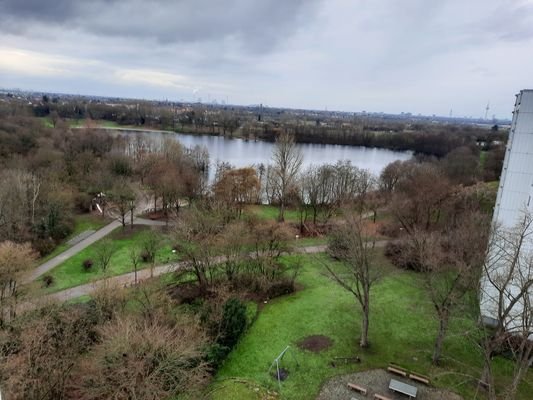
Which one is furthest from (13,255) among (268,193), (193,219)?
(268,193)

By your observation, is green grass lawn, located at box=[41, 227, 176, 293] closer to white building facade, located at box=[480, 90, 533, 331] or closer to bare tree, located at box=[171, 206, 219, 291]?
bare tree, located at box=[171, 206, 219, 291]

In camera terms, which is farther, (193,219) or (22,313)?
(193,219)

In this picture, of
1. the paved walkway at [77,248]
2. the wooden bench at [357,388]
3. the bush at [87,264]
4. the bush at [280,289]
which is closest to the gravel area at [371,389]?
the wooden bench at [357,388]

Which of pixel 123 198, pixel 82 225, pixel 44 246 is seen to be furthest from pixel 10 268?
pixel 82 225

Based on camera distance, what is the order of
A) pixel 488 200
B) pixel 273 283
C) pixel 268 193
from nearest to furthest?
pixel 273 283 < pixel 488 200 < pixel 268 193

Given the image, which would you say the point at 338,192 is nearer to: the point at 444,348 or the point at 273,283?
the point at 273,283

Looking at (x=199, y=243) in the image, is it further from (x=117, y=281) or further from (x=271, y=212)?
(x=271, y=212)

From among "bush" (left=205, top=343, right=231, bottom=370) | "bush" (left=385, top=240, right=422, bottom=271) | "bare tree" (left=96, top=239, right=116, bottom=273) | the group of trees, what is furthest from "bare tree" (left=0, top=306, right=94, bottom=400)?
"bush" (left=385, top=240, right=422, bottom=271)
